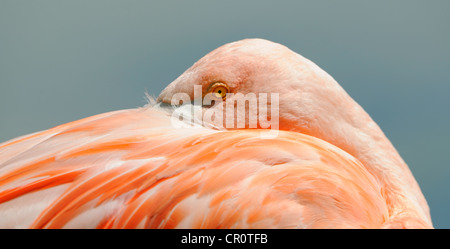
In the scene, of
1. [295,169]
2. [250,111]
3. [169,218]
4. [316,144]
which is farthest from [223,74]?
[169,218]

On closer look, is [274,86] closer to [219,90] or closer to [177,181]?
[219,90]

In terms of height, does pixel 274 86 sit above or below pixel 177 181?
above

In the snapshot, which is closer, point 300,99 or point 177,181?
point 177,181

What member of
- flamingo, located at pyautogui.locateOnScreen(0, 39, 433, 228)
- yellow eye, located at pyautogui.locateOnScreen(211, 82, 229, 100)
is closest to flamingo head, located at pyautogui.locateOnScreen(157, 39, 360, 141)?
yellow eye, located at pyautogui.locateOnScreen(211, 82, 229, 100)

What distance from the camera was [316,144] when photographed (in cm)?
113

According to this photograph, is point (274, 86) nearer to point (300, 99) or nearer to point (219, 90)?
point (300, 99)

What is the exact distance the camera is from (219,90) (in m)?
1.53

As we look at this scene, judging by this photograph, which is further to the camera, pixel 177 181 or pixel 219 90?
pixel 219 90

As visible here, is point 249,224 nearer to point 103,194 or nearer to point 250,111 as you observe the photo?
point 103,194

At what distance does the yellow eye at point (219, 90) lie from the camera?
1514mm

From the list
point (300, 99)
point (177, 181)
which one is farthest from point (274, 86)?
point (177, 181)

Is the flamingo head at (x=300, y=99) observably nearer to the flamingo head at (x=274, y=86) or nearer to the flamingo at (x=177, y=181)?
the flamingo head at (x=274, y=86)

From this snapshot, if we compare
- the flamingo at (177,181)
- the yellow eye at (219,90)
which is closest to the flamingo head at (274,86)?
the yellow eye at (219,90)
